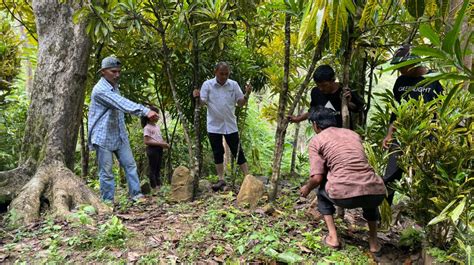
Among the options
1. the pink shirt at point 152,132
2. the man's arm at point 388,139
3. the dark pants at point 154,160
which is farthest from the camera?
the dark pants at point 154,160

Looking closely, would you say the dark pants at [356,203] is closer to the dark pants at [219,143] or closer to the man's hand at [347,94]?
the man's hand at [347,94]

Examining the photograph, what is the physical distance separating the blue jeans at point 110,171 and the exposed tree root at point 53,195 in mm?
331

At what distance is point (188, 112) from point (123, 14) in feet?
7.82

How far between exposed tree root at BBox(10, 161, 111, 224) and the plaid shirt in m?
0.50

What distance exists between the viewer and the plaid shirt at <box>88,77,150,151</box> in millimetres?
4371

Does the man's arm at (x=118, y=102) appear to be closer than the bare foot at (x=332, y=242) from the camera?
No

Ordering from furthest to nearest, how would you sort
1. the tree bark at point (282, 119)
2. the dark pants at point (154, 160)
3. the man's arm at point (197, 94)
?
the dark pants at point (154, 160) → the man's arm at point (197, 94) → the tree bark at point (282, 119)

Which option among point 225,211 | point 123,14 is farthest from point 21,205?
point 123,14

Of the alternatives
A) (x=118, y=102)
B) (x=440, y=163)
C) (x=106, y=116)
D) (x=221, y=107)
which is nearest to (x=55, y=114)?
(x=106, y=116)

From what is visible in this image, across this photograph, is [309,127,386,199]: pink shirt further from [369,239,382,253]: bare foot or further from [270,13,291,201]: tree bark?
[270,13,291,201]: tree bark

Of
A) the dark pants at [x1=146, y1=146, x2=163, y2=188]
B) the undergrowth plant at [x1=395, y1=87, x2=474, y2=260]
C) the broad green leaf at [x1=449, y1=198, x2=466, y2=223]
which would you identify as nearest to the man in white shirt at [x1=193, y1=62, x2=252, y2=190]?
the dark pants at [x1=146, y1=146, x2=163, y2=188]

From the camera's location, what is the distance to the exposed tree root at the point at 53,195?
3.83 m

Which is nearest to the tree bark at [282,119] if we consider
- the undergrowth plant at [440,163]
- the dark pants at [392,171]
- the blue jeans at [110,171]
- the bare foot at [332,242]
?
the bare foot at [332,242]

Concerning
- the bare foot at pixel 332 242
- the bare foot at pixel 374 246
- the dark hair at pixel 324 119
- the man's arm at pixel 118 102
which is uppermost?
the man's arm at pixel 118 102
